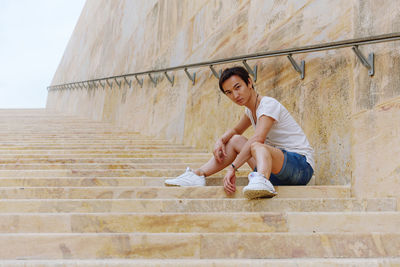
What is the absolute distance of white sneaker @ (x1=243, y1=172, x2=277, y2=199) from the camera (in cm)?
221

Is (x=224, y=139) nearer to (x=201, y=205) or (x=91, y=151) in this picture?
(x=201, y=205)

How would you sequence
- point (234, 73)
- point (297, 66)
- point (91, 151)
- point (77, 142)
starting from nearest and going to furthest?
point (234, 73) → point (297, 66) → point (91, 151) → point (77, 142)

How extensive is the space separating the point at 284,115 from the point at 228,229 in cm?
107

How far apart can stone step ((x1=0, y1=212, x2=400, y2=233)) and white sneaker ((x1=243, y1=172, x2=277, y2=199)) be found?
227mm

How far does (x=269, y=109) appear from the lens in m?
2.70

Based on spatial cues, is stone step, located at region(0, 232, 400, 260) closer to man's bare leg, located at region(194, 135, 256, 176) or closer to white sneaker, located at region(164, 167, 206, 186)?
white sneaker, located at region(164, 167, 206, 186)

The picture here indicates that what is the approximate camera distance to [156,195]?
2674 millimetres

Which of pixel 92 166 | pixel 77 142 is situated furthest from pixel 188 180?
pixel 77 142

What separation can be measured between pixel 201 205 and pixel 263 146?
500 mm

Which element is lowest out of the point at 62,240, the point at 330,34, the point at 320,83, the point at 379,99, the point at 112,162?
the point at 62,240

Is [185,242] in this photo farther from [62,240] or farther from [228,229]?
[62,240]

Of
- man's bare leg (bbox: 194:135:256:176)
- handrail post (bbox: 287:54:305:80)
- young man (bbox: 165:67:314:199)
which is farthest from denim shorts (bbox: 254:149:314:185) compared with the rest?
handrail post (bbox: 287:54:305:80)

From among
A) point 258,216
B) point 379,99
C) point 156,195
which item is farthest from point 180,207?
point 379,99

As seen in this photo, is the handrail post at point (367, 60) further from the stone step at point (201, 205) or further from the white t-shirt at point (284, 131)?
the stone step at point (201, 205)
